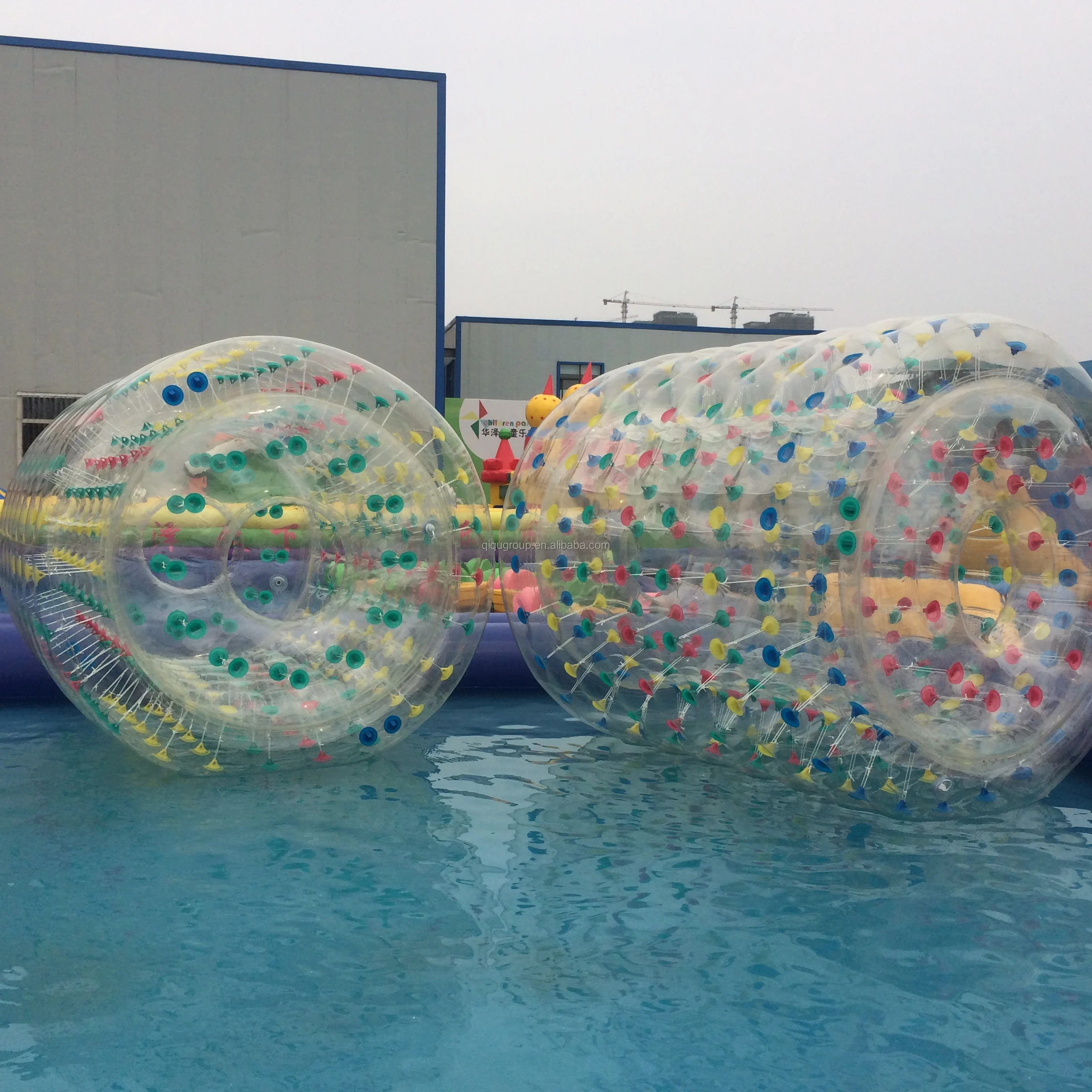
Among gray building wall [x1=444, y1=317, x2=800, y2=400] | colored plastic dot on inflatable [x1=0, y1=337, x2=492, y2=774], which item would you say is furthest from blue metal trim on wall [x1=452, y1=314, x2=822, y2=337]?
colored plastic dot on inflatable [x1=0, y1=337, x2=492, y2=774]

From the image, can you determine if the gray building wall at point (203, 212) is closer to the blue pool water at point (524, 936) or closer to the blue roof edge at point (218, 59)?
the blue roof edge at point (218, 59)

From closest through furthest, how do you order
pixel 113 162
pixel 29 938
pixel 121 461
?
pixel 29 938 < pixel 121 461 < pixel 113 162

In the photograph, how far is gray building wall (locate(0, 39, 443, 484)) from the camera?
1234 cm

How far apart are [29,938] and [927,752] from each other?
2.27m

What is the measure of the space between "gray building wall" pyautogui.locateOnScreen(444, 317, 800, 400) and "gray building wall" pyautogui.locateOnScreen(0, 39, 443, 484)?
5097 millimetres

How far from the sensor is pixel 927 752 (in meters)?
3.13

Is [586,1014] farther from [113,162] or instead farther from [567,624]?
[113,162]

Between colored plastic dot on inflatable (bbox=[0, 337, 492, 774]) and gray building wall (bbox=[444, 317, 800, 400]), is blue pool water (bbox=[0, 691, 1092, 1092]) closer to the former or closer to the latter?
colored plastic dot on inflatable (bbox=[0, 337, 492, 774])

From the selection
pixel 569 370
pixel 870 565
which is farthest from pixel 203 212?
pixel 870 565

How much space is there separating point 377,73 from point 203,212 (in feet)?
8.27

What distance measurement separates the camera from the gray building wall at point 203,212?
40.5 ft

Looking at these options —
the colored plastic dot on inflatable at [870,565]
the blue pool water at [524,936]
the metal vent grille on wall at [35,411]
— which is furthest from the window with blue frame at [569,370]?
the blue pool water at [524,936]

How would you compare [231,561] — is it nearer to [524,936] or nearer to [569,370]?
[524,936]

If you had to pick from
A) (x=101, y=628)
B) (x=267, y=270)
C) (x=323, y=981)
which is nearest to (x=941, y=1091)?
(x=323, y=981)
